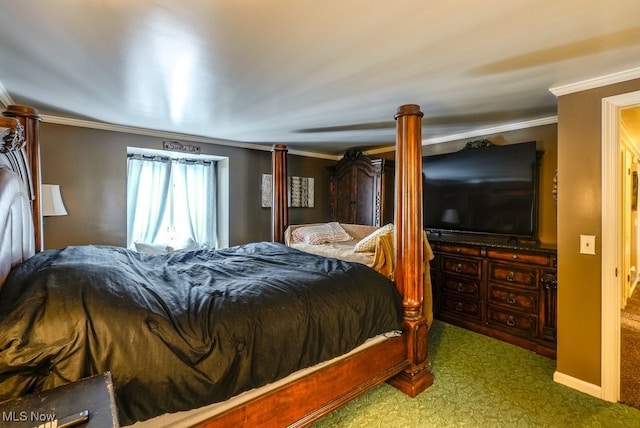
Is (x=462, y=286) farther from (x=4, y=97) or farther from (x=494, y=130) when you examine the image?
(x=4, y=97)

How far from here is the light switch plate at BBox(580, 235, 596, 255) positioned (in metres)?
2.10

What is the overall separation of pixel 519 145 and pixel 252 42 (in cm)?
283

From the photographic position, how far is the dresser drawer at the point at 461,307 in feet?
10.5

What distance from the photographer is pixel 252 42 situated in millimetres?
1616

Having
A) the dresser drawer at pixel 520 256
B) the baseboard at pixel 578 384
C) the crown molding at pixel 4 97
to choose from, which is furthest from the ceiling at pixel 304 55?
the baseboard at pixel 578 384

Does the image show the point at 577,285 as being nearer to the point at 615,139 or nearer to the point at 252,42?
the point at 615,139

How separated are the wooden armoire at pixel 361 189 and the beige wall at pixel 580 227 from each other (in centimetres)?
225

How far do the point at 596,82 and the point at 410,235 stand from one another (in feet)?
5.38

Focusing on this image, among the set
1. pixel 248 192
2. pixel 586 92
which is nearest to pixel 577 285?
pixel 586 92

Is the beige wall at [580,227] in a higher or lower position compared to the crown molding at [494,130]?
lower

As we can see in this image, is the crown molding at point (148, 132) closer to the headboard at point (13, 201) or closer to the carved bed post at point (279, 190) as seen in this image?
the carved bed post at point (279, 190)

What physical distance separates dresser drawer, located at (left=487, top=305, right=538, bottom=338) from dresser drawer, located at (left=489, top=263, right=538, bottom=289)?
301 mm

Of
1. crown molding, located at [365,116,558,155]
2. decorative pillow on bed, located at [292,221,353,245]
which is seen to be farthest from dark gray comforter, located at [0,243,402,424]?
crown molding, located at [365,116,558,155]

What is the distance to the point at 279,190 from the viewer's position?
3.38 meters
